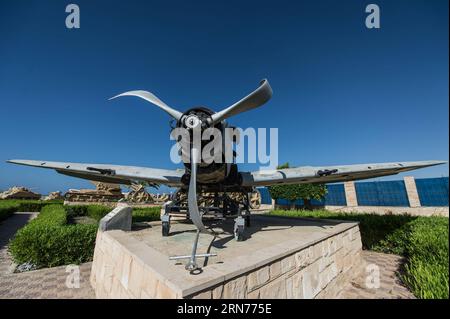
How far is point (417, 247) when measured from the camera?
6.81 meters

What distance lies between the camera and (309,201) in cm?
3266

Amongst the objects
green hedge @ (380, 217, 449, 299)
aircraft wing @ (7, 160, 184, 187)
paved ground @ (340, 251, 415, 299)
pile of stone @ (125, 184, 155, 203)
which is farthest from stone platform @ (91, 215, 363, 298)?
pile of stone @ (125, 184, 155, 203)

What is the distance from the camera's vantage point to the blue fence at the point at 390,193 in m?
22.7

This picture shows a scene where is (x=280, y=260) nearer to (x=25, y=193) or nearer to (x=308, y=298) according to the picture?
(x=308, y=298)

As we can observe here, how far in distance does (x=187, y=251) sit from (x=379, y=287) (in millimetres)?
6396

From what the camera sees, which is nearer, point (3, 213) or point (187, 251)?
point (187, 251)

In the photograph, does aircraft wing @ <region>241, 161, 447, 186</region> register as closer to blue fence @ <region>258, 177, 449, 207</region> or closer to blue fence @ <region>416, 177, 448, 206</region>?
blue fence @ <region>416, 177, 448, 206</region>

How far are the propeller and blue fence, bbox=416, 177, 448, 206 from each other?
28638 millimetres

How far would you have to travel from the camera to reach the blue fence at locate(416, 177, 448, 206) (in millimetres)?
22219

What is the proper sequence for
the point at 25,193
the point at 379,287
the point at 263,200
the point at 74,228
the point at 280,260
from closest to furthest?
the point at 280,260
the point at 379,287
the point at 74,228
the point at 263,200
the point at 25,193

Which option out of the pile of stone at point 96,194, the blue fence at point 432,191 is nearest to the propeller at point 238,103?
the blue fence at point 432,191

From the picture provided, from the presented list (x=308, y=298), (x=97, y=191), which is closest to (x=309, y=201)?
(x=308, y=298)

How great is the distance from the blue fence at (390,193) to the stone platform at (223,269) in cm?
2455

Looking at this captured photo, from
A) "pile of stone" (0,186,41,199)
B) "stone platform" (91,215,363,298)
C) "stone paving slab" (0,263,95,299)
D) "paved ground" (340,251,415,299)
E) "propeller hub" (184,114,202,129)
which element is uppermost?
"propeller hub" (184,114,202,129)
